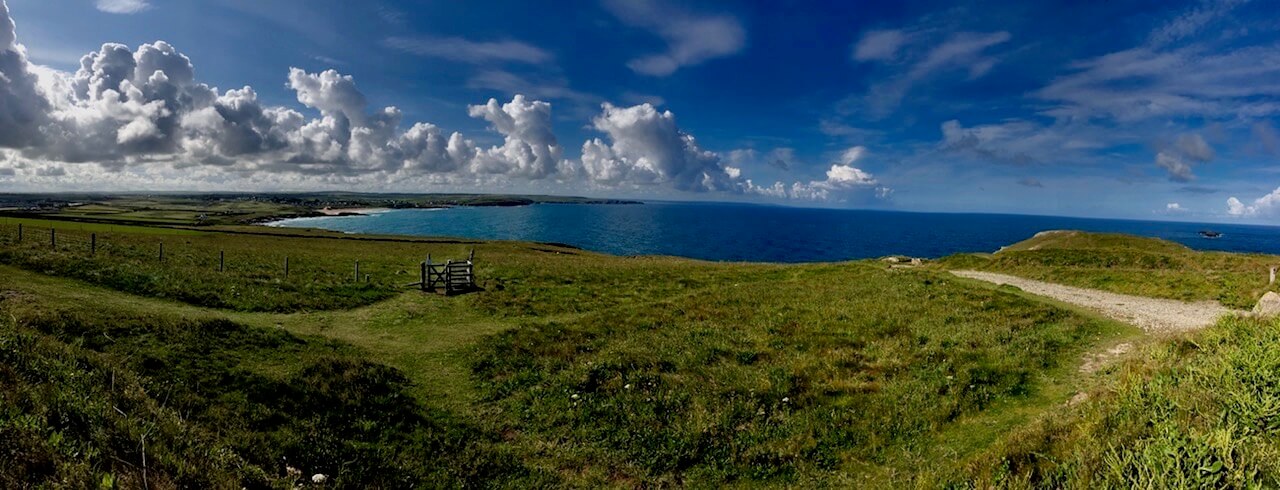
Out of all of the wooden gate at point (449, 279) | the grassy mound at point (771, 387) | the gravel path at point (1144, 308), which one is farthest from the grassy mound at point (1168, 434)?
the wooden gate at point (449, 279)

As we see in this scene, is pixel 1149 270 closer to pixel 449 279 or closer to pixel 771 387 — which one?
pixel 771 387

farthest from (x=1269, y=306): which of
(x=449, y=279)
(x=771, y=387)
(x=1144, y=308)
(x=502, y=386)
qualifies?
(x=449, y=279)

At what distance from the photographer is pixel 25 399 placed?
7.76m

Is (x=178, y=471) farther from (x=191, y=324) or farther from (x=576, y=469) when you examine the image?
(x=191, y=324)

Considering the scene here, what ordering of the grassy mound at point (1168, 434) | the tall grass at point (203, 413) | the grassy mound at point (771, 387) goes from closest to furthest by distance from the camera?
the grassy mound at point (1168, 434)
the tall grass at point (203, 413)
the grassy mound at point (771, 387)

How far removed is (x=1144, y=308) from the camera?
76.6ft

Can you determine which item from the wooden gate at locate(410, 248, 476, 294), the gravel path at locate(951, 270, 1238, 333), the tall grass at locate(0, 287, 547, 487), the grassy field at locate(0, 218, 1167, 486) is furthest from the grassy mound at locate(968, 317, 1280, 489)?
the wooden gate at locate(410, 248, 476, 294)

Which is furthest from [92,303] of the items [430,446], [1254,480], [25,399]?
[1254,480]

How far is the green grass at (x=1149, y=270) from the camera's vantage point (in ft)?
85.4

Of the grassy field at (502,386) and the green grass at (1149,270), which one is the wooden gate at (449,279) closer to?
the grassy field at (502,386)

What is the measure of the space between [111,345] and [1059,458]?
22178 millimetres

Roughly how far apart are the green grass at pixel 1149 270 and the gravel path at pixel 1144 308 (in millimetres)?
1267

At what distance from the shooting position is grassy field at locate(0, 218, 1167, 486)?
368 inches

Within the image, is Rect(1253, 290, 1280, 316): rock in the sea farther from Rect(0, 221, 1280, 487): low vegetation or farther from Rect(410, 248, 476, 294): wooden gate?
Rect(410, 248, 476, 294): wooden gate
